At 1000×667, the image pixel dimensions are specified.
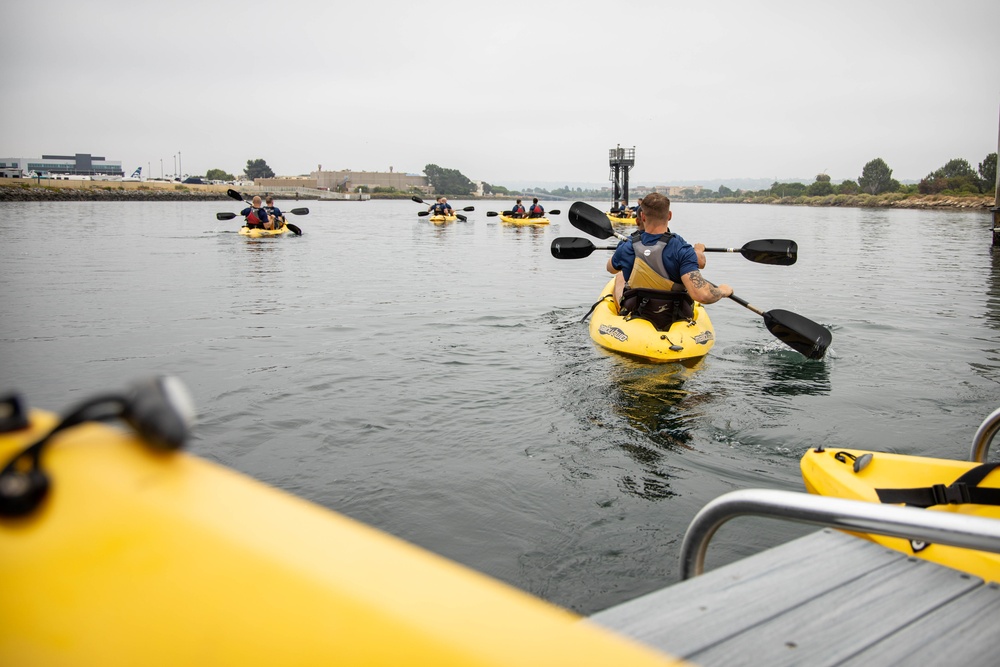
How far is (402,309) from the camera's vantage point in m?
11.7

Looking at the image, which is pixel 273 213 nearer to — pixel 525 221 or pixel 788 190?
pixel 525 221

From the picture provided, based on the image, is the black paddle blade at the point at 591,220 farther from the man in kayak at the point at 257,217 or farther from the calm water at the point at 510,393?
the man in kayak at the point at 257,217

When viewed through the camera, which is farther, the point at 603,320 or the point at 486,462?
the point at 603,320

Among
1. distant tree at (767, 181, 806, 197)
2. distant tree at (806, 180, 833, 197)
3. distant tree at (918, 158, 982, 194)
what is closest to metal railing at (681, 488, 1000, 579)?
distant tree at (918, 158, 982, 194)

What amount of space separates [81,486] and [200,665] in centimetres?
30

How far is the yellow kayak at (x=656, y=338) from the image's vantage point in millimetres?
7730

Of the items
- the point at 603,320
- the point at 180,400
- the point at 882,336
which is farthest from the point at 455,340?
the point at 180,400

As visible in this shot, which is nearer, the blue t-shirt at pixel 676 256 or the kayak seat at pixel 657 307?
the blue t-shirt at pixel 676 256

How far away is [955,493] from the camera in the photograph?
2857 millimetres

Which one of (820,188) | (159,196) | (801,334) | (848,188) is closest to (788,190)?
(820,188)

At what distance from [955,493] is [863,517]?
5.02 ft

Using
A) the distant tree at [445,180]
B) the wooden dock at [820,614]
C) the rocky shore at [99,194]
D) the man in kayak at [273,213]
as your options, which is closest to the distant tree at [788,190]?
the distant tree at [445,180]

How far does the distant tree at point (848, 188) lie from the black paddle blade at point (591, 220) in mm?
130330

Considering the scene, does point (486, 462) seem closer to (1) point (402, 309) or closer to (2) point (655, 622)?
(2) point (655, 622)
